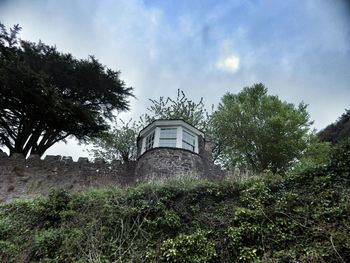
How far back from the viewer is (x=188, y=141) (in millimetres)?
14602

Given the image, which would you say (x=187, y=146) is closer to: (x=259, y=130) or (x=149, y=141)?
(x=149, y=141)

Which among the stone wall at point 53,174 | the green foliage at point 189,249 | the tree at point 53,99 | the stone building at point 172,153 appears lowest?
the green foliage at point 189,249

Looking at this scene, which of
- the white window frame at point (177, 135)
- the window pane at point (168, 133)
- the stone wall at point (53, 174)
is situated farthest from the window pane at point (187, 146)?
the stone wall at point (53, 174)

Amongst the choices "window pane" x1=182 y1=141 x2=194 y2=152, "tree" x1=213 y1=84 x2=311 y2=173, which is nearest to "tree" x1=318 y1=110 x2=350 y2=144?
"tree" x1=213 y1=84 x2=311 y2=173

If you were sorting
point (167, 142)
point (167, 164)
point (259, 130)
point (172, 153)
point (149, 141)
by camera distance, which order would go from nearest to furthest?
1. point (167, 164)
2. point (172, 153)
3. point (167, 142)
4. point (149, 141)
5. point (259, 130)

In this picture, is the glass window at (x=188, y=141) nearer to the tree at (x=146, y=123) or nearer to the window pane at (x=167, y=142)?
the window pane at (x=167, y=142)

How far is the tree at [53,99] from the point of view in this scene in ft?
47.1

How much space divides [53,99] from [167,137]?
6.11m

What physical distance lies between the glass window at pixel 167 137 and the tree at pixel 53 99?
4090 millimetres

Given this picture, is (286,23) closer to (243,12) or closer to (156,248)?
(243,12)

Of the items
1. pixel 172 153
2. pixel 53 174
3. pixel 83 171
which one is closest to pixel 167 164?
pixel 172 153

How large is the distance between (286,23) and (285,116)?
11.9m

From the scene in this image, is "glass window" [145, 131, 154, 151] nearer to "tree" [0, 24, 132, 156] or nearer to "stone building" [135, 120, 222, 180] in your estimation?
"stone building" [135, 120, 222, 180]

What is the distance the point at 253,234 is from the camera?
5.54 m
